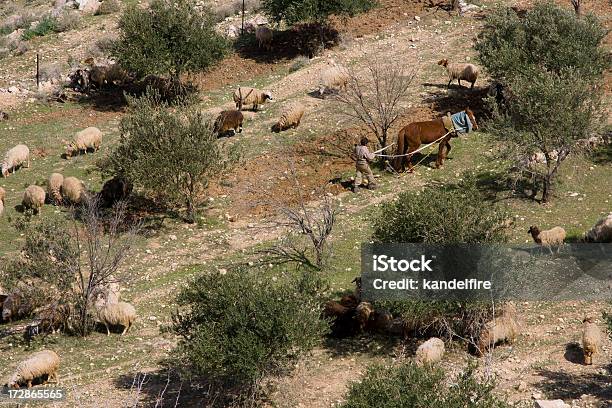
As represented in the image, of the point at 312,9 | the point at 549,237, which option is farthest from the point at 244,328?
the point at 312,9

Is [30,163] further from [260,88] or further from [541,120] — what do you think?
[541,120]

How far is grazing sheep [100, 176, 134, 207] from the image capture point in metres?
25.8

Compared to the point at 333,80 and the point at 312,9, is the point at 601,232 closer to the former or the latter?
the point at 333,80

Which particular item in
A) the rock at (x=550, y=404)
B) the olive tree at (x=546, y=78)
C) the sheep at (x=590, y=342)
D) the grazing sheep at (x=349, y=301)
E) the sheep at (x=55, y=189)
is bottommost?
the sheep at (x=55, y=189)

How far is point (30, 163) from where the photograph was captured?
29.0 m

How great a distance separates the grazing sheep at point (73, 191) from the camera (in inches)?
1022

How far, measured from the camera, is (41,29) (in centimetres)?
3956

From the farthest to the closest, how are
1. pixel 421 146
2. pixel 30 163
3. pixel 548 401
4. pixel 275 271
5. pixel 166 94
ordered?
pixel 166 94 → pixel 30 163 → pixel 421 146 → pixel 275 271 → pixel 548 401

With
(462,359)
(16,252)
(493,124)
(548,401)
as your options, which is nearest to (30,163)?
(16,252)

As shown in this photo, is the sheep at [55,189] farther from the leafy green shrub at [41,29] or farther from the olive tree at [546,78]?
the leafy green shrub at [41,29]

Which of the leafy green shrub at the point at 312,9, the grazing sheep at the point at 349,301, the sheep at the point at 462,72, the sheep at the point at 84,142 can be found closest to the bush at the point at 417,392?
the grazing sheep at the point at 349,301

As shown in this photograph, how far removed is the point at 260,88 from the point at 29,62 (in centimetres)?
958

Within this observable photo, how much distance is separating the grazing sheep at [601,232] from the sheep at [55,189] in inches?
514

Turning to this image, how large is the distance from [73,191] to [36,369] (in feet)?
28.0
